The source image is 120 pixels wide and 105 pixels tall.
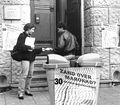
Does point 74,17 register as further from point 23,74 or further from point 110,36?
point 23,74

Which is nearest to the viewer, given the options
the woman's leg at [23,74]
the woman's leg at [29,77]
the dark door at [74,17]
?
the woman's leg at [23,74]

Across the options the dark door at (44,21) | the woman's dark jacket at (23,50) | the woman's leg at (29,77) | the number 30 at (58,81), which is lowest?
the woman's leg at (29,77)

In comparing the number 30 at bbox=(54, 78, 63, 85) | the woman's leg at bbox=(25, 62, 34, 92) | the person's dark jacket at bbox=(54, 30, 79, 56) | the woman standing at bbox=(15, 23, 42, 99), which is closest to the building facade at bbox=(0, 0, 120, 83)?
the woman's leg at bbox=(25, 62, 34, 92)

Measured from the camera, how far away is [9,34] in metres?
8.73

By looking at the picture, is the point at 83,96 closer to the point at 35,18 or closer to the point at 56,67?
the point at 56,67

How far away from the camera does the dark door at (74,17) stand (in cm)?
969

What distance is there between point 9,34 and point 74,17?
2.15 meters

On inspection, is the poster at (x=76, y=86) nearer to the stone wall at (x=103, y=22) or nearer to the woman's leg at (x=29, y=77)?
the woman's leg at (x=29, y=77)

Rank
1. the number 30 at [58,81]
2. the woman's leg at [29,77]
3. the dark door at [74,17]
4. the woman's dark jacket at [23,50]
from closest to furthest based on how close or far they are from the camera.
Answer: the number 30 at [58,81] < the woman's dark jacket at [23,50] < the woman's leg at [29,77] < the dark door at [74,17]

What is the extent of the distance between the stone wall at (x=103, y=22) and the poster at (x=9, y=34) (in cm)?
198

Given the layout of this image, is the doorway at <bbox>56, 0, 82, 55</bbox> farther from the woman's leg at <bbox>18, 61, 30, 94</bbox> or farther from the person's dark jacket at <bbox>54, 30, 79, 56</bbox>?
the woman's leg at <bbox>18, 61, 30, 94</bbox>

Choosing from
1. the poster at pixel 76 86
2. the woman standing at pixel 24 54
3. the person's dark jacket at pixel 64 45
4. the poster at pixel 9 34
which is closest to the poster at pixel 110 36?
the person's dark jacket at pixel 64 45

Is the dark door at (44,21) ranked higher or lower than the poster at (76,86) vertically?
higher

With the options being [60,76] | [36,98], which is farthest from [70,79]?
[36,98]
